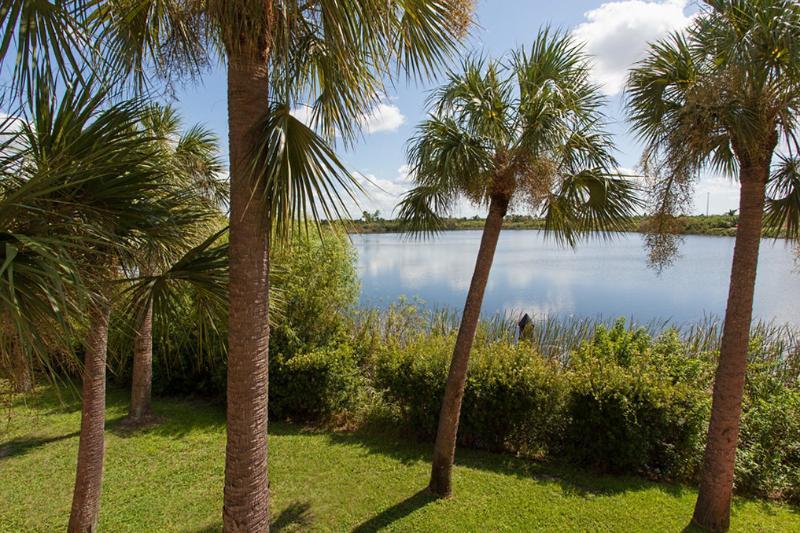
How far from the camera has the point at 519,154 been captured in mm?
4246

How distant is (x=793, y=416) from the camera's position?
5.47 m

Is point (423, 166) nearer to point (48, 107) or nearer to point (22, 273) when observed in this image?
point (48, 107)

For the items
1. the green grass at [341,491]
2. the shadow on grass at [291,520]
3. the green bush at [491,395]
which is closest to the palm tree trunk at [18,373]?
the green grass at [341,491]

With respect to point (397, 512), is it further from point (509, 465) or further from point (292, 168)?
point (292, 168)

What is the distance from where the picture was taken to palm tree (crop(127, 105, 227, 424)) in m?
2.96

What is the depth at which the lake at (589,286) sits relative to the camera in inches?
618

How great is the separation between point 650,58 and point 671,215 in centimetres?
161

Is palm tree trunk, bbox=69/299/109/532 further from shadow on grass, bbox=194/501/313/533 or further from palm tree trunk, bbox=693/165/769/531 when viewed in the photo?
palm tree trunk, bbox=693/165/769/531

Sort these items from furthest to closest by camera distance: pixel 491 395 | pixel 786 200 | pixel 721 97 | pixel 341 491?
pixel 491 395
pixel 341 491
pixel 786 200
pixel 721 97

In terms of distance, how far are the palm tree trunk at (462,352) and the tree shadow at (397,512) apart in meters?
0.14

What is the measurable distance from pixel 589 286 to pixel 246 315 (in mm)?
22501

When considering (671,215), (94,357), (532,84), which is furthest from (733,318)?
(94,357)

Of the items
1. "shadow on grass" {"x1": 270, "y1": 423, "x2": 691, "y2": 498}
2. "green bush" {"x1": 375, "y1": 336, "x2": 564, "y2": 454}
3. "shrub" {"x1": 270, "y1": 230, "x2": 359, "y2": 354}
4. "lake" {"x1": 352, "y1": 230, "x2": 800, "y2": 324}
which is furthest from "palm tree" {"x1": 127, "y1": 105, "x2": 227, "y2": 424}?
"green bush" {"x1": 375, "y1": 336, "x2": 564, "y2": 454}

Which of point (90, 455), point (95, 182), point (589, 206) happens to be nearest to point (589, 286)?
point (589, 206)
